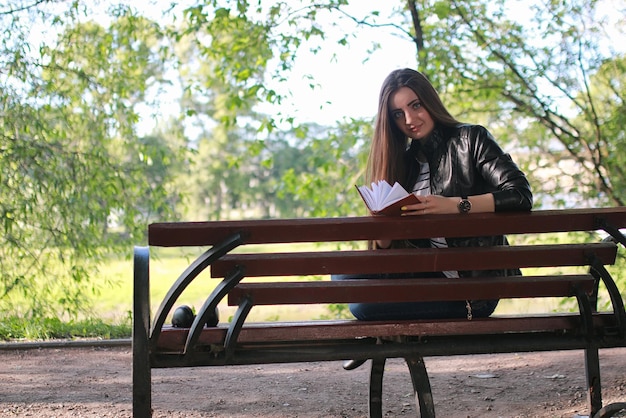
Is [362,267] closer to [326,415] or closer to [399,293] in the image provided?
[399,293]

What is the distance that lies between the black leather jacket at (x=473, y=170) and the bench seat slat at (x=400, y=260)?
9.4 inches

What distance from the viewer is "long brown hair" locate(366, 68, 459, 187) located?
12.2ft

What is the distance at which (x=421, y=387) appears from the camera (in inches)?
121

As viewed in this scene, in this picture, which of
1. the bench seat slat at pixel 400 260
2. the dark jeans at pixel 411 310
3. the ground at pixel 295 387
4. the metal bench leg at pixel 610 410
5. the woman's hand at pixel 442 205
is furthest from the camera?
the ground at pixel 295 387

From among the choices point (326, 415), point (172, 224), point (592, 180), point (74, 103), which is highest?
point (74, 103)

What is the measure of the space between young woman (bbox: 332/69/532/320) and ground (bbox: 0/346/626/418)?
106 cm

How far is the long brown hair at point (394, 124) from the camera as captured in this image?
371 centimetres

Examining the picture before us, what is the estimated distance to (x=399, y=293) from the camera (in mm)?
2930

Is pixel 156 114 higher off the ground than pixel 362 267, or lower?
higher

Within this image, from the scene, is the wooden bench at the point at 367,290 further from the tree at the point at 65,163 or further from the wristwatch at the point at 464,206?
the tree at the point at 65,163

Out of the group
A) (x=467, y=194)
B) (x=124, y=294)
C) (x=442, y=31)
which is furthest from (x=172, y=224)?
(x=124, y=294)

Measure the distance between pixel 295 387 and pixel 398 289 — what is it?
1.92 meters

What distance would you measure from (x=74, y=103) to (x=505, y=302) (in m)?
6.97

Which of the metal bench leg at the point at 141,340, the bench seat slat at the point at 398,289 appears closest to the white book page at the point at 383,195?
the bench seat slat at the point at 398,289
